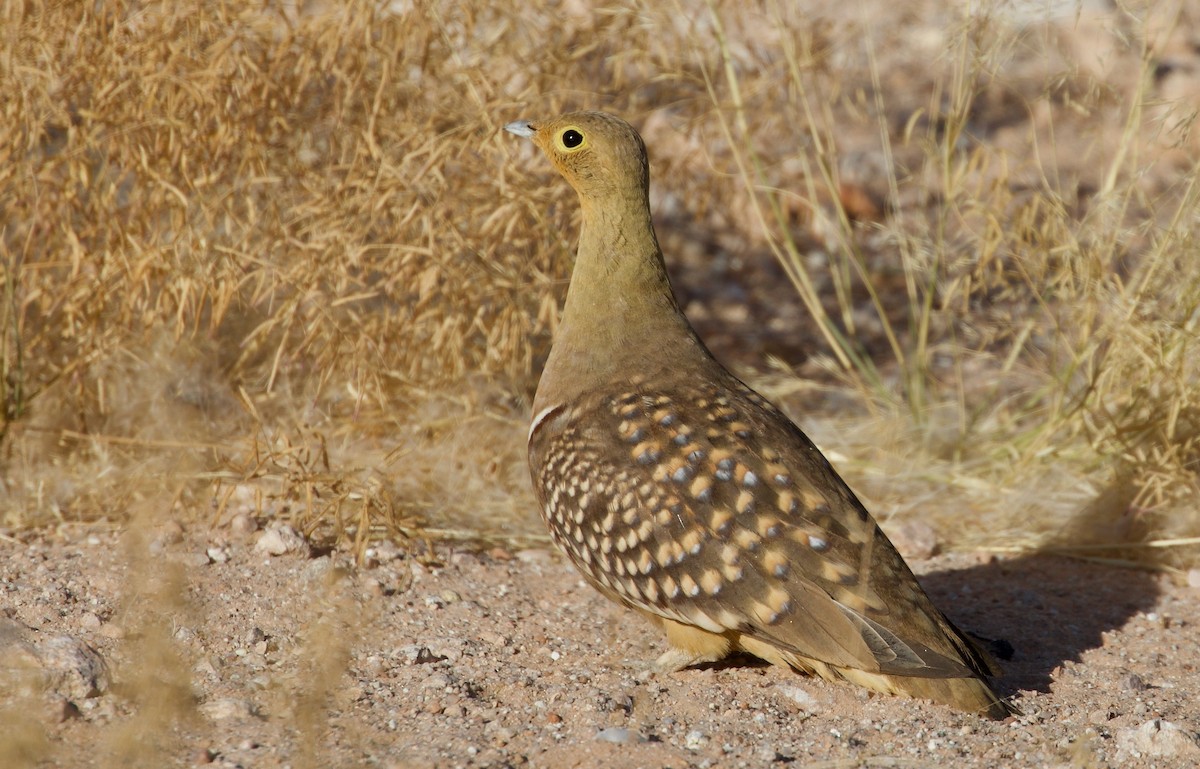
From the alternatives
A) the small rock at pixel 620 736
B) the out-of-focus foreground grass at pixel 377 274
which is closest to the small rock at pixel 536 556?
the out-of-focus foreground grass at pixel 377 274

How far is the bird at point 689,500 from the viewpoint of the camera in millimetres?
3639

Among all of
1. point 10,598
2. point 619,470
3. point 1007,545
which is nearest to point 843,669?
point 619,470

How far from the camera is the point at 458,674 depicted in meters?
3.94

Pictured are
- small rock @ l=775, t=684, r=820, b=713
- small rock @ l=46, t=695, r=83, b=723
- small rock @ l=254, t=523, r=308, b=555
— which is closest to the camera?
small rock @ l=46, t=695, r=83, b=723

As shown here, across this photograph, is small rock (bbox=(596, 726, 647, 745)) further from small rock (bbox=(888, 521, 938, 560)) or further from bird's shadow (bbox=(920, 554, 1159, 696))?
small rock (bbox=(888, 521, 938, 560))

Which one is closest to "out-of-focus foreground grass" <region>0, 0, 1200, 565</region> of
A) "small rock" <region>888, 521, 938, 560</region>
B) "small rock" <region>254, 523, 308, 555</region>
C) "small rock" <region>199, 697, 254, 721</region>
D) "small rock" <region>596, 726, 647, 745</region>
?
"small rock" <region>254, 523, 308, 555</region>

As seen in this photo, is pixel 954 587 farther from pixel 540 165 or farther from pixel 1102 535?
pixel 540 165

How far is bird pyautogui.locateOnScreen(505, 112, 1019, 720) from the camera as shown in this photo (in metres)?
3.64

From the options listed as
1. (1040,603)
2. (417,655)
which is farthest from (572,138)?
(1040,603)

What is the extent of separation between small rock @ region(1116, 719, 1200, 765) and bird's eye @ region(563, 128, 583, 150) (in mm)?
2416

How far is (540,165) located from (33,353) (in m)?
2.16

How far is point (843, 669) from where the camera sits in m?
3.73

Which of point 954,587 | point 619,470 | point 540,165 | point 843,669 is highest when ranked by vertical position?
point 540,165

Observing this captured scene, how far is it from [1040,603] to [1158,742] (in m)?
1.37
